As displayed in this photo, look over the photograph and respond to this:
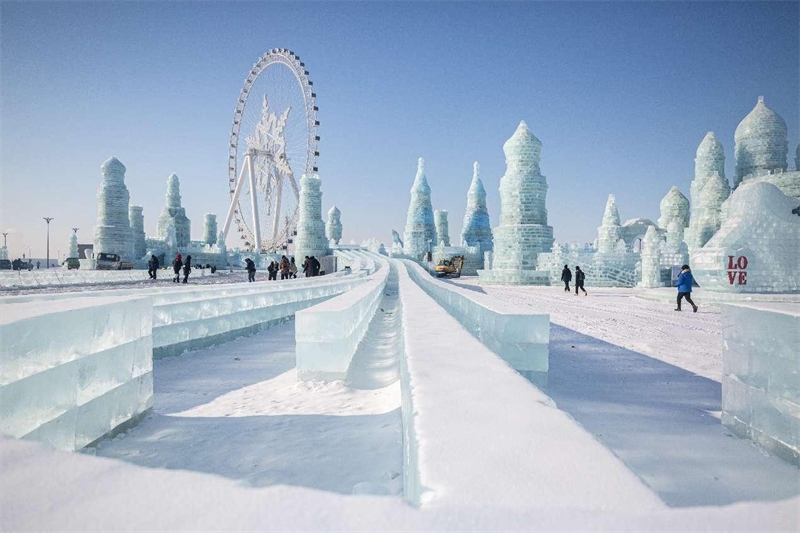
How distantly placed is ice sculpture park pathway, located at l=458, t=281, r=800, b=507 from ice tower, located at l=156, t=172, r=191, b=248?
42542 mm

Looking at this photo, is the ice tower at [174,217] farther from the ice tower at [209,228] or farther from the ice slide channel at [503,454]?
the ice slide channel at [503,454]

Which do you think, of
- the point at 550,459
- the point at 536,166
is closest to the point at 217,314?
the point at 550,459

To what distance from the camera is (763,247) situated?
12344 mm

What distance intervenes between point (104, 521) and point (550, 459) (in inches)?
41.8

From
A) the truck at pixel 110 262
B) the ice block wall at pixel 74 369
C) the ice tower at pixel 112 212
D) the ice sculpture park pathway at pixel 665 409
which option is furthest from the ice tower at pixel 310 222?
the ice block wall at pixel 74 369

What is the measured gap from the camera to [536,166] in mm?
27219

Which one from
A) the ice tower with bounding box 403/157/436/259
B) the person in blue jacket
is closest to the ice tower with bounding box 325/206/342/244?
the ice tower with bounding box 403/157/436/259

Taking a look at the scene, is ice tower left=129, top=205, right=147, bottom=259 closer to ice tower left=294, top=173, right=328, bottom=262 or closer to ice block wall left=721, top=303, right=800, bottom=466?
ice tower left=294, top=173, right=328, bottom=262

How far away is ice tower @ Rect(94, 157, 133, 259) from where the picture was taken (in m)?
28.1

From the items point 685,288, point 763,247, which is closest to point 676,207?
point 763,247

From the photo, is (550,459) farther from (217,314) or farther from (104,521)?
(217,314)

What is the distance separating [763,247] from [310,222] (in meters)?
23.1

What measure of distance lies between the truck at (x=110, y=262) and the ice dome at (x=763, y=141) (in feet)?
159

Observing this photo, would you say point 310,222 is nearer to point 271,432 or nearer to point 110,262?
point 110,262
